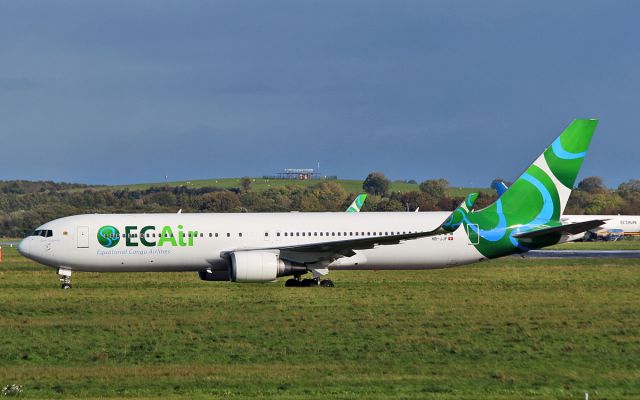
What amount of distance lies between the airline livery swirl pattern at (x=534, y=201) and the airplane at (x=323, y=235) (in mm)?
41

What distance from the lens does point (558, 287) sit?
38.6 m

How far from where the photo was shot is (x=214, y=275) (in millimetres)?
41469

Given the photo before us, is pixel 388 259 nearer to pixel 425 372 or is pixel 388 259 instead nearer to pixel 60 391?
pixel 425 372

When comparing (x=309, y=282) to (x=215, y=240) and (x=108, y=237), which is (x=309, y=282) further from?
(x=108, y=237)

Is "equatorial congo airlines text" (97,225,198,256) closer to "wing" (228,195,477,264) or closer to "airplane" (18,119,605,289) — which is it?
"airplane" (18,119,605,289)

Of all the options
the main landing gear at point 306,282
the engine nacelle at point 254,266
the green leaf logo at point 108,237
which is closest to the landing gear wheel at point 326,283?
the main landing gear at point 306,282

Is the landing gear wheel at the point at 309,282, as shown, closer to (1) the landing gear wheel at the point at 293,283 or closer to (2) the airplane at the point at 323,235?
(2) the airplane at the point at 323,235

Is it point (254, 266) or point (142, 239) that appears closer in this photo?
point (254, 266)

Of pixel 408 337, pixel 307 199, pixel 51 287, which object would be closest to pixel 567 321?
pixel 408 337

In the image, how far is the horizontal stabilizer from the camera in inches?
1524

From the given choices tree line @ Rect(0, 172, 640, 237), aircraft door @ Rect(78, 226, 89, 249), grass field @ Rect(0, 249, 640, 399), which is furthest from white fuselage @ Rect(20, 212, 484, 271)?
tree line @ Rect(0, 172, 640, 237)

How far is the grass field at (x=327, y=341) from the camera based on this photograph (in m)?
17.3

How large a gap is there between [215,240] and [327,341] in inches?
747

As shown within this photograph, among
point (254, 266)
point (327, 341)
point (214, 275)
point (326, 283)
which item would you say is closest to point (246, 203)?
point (214, 275)
